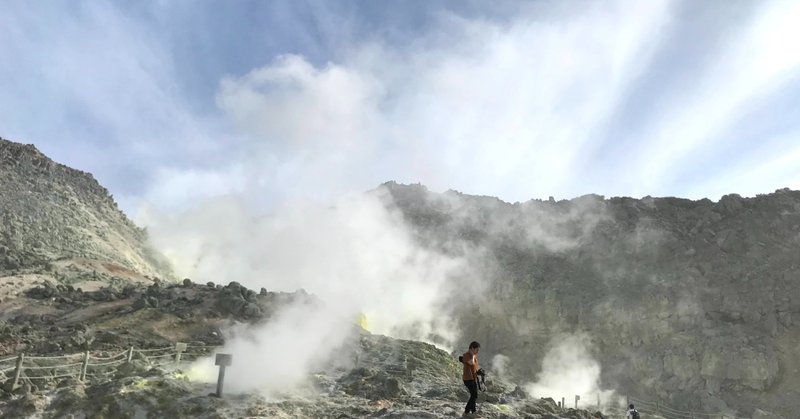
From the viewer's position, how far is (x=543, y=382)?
34.2 meters

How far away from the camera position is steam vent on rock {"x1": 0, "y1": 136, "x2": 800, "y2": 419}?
14031mm

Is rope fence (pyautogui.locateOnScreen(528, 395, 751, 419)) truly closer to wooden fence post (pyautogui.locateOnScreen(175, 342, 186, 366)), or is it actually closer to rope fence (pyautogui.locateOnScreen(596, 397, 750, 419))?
rope fence (pyautogui.locateOnScreen(596, 397, 750, 419))

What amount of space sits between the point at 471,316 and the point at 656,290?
12271 millimetres

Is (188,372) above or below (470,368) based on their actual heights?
below

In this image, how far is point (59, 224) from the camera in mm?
42562

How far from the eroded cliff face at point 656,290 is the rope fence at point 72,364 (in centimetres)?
2424

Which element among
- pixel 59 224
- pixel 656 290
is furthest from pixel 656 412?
pixel 59 224

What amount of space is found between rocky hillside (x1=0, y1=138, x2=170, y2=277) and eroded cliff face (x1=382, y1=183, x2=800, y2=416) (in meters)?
23.8

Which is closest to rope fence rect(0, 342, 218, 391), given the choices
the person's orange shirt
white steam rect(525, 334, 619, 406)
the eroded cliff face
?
the person's orange shirt

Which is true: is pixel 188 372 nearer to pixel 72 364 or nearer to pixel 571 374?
pixel 72 364

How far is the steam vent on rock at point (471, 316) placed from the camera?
46.0 feet

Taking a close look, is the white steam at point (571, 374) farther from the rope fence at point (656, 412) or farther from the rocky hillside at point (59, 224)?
the rocky hillside at point (59, 224)

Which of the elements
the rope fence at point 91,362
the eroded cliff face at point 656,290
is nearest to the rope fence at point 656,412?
the eroded cliff face at point 656,290

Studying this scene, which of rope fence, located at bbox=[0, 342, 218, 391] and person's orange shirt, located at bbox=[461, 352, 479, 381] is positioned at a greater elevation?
person's orange shirt, located at bbox=[461, 352, 479, 381]
